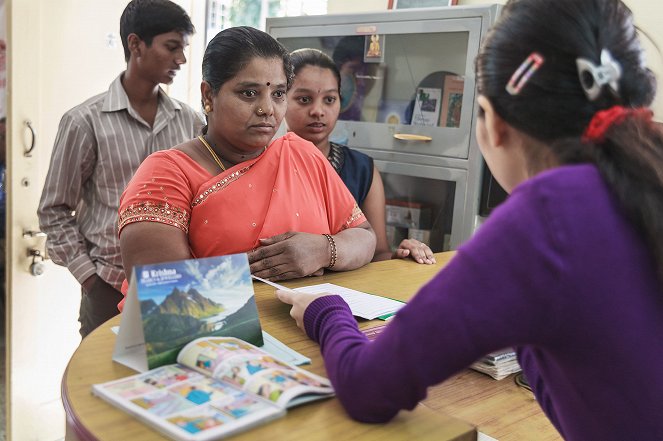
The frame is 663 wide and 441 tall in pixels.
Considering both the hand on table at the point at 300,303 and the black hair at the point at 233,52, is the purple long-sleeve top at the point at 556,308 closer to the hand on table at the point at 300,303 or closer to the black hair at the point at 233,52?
the hand on table at the point at 300,303

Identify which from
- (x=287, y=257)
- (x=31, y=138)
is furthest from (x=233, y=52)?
(x=31, y=138)

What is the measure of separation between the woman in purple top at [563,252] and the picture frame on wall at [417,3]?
2.13 metres

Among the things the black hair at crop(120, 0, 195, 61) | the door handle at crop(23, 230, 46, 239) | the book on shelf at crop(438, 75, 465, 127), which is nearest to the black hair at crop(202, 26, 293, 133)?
the black hair at crop(120, 0, 195, 61)

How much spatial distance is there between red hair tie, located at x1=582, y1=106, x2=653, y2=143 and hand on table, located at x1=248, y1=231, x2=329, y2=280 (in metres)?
0.87

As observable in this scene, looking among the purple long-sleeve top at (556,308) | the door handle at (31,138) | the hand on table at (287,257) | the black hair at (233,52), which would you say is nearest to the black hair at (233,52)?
the black hair at (233,52)

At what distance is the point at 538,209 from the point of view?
729 mm

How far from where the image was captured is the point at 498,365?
124 cm

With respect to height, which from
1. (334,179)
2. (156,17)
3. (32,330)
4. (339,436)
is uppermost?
(156,17)

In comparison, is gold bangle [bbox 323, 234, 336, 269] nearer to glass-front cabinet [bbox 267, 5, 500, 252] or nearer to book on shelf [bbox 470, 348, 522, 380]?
book on shelf [bbox 470, 348, 522, 380]

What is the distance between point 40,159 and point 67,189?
597mm

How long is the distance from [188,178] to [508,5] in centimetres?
89

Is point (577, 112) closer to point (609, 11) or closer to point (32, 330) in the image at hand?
point (609, 11)

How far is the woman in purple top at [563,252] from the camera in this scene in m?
0.73

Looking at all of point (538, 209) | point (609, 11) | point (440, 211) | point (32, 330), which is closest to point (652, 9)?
point (440, 211)
